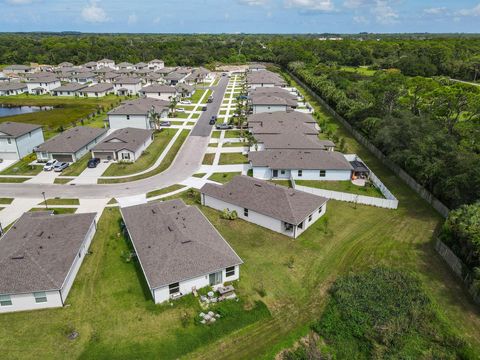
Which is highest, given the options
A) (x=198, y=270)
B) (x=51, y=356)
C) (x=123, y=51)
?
(x=123, y=51)

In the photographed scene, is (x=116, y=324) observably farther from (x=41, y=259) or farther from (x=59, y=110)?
(x=59, y=110)

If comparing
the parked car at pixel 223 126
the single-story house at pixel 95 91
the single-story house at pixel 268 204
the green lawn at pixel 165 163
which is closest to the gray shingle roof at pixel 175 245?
the single-story house at pixel 268 204

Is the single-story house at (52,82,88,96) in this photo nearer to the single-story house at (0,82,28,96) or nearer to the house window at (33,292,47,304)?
the single-story house at (0,82,28,96)

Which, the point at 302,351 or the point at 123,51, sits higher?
the point at 123,51

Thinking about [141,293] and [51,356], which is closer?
[51,356]

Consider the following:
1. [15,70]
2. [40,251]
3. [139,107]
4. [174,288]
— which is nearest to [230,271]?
[174,288]

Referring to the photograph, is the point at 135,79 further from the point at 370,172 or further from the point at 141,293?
the point at 141,293

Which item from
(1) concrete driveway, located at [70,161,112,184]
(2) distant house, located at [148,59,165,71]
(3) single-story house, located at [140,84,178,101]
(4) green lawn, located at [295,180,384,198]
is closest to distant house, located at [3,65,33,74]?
(2) distant house, located at [148,59,165,71]

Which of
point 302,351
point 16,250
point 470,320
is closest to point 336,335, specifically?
point 302,351
